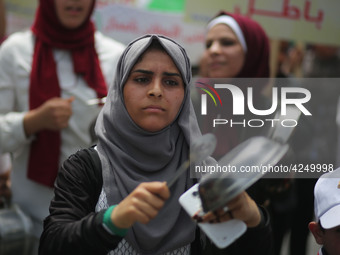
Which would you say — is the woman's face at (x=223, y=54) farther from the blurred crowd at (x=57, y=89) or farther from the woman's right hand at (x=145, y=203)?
the woman's right hand at (x=145, y=203)

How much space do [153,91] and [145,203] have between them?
426mm

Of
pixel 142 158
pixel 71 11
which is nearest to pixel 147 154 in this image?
pixel 142 158

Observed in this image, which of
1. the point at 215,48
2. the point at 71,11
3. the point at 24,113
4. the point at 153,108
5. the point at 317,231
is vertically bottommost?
the point at 317,231

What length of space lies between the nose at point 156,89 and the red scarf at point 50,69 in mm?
1022

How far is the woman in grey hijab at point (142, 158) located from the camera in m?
1.40

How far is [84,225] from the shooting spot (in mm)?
1249

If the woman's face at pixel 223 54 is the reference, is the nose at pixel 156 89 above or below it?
above

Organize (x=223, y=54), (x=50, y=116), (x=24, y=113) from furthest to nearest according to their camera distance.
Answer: (x=223, y=54)
(x=24, y=113)
(x=50, y=116)

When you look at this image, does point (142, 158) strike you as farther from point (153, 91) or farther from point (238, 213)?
point (238, 213)

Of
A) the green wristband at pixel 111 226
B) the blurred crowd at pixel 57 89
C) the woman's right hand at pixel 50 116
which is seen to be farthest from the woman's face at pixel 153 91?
the woman's right hand at pixel 50 116

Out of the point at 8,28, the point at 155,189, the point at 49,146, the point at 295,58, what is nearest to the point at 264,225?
the point at 155,189

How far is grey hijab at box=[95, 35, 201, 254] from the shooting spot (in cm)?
145

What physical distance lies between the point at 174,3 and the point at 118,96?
3.39 meters

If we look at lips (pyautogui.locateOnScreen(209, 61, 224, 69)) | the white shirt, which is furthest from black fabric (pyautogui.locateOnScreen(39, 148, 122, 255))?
lips (pyautogui.locateOnScreen(209, 61, 224, 69))
